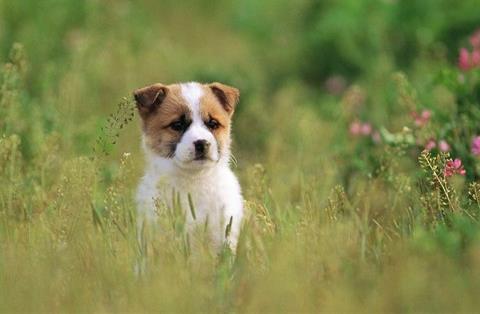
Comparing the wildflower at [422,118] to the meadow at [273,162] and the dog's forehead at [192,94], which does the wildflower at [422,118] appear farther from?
the dog's forehead at [192,94]

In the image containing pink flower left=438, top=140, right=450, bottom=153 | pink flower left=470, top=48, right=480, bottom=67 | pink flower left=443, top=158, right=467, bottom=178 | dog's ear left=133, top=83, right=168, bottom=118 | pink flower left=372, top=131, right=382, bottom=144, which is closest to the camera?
pink flower left=443, top=158, right=467, bottom=178

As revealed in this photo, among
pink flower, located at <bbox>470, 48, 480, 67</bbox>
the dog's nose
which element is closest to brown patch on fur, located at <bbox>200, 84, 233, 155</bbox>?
the dog's nose

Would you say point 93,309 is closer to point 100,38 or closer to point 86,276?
point 86,276

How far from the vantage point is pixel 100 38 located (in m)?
10.9

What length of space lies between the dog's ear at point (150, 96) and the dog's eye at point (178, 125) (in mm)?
224

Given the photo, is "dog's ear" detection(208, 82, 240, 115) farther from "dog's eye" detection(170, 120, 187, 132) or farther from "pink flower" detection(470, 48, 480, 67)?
"pink flower" detection(470, 48, 480, 67)

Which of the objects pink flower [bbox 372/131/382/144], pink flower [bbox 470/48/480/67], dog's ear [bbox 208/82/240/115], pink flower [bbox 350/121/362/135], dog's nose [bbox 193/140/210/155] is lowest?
dog's nose [bbox 193/140/210/155]

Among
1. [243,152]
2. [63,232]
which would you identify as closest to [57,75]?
[243,152]

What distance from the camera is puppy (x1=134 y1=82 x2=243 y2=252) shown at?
20.0 ft

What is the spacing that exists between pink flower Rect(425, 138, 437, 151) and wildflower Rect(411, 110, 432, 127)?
0.19 m

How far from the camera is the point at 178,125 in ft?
20.7

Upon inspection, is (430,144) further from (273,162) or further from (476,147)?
(273,162)

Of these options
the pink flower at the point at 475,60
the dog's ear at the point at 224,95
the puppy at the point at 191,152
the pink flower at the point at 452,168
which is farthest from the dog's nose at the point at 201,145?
the pink flower at the point at 475,60

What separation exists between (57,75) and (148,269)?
5.22m
